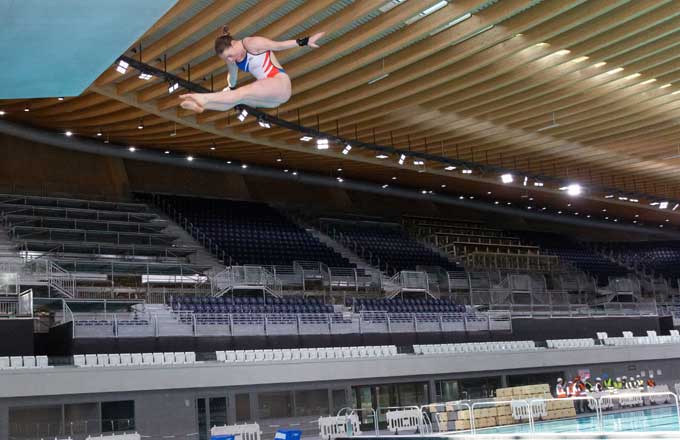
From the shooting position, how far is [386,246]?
115ft

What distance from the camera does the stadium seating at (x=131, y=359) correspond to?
1788 cm

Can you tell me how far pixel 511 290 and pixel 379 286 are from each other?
5739 millimetres

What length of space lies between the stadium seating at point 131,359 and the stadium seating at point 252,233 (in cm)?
941

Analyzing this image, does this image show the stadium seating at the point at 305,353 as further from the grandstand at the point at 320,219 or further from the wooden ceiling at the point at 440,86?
the wooden ceiling at the point at 440,86

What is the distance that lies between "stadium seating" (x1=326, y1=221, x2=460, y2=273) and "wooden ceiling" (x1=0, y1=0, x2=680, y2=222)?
5254 millimetres

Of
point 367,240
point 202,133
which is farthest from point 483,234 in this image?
point 202,133

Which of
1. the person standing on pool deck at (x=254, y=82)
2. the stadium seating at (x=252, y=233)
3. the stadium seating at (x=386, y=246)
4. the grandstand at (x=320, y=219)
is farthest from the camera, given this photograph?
the stadium seating at (x=386, y=246)

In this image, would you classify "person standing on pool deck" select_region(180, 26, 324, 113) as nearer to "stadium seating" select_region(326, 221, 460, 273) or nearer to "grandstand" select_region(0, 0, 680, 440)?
"grandstand" select_region(0, 0, 680, 440)

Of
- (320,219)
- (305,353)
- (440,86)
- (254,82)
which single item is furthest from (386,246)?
(254,82)

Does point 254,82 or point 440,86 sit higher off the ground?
point 440,86

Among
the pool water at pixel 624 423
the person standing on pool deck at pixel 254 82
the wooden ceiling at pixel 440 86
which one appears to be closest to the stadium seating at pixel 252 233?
the wooden ceiling at pixel 440 86

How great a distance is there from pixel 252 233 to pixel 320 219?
16.5 feet

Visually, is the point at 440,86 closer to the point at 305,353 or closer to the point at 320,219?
the point at 305,353

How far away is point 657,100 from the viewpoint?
2056 cm
